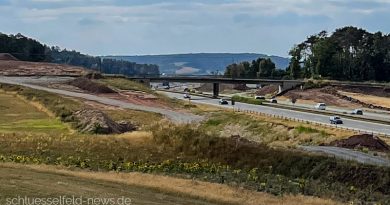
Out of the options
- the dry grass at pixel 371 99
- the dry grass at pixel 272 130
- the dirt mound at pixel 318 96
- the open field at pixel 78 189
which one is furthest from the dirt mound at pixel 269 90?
the open field at pixel 78 189

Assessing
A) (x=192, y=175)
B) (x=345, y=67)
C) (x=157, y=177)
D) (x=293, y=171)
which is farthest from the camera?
(x=345, y=67)

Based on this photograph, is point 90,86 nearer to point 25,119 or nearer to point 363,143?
point 25,119

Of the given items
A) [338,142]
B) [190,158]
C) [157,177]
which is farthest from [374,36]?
[157,177]

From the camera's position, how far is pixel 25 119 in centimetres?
7256

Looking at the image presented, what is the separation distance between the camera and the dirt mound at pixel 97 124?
2559 inches

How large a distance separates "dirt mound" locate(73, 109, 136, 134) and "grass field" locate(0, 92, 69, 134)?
5.59ft

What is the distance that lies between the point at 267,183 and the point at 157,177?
20.2ft

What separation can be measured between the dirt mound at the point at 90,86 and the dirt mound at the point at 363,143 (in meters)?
57.9

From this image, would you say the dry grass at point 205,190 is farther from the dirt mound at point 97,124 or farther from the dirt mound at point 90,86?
the dirt mound at point 90,86

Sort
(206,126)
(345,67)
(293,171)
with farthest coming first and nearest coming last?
1. (345,67)
2. (206,126)
3. (293,171)

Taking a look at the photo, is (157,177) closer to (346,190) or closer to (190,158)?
(346,190)

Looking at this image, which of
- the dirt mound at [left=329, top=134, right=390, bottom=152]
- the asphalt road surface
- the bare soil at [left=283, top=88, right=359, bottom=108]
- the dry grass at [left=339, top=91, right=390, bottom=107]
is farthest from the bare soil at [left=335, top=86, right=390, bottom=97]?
the dirt mound at [left=329, top=134, right=390, bottom=152]

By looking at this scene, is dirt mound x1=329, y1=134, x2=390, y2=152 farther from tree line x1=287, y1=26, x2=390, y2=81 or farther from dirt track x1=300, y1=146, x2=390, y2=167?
tree line x1=287, y1=26, x2=390, y2=81

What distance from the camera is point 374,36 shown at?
181375 mm
